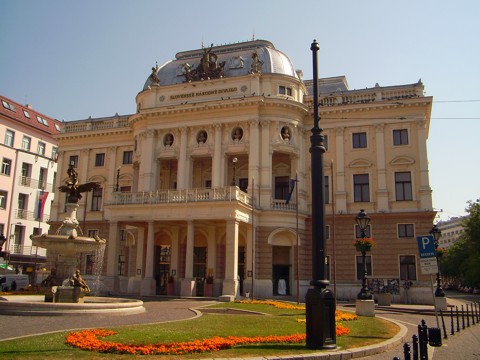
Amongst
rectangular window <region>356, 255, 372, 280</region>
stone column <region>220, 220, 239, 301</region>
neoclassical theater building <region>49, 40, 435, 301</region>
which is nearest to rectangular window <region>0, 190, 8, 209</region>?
neoclassical theater building <region>49, 40, 435, 301</region>

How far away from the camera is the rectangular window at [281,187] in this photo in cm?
4369

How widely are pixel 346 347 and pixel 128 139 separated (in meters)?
41.5

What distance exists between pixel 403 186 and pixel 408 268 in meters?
7.26

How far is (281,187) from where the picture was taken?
44281 millimetres

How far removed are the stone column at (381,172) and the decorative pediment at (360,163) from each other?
923 millimetres

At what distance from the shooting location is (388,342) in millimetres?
14000

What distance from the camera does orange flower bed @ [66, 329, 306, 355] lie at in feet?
37.6

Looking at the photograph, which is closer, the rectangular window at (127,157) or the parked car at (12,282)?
the parked car at (12,282)

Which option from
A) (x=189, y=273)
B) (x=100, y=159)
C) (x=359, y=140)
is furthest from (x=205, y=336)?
(x=100, y=159)

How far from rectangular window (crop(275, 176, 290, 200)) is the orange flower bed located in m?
29.9

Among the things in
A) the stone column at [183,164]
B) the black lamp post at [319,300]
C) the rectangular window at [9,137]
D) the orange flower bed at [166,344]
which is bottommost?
the orange flower bed at [166,344]

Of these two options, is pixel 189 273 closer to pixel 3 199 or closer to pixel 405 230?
pixel 405 230

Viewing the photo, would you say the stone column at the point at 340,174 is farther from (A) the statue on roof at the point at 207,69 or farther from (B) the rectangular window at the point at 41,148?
(B) the rectangular window at the point at 41,148

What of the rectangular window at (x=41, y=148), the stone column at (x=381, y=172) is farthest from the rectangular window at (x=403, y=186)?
the rectangular window at (x=41, y=148)
